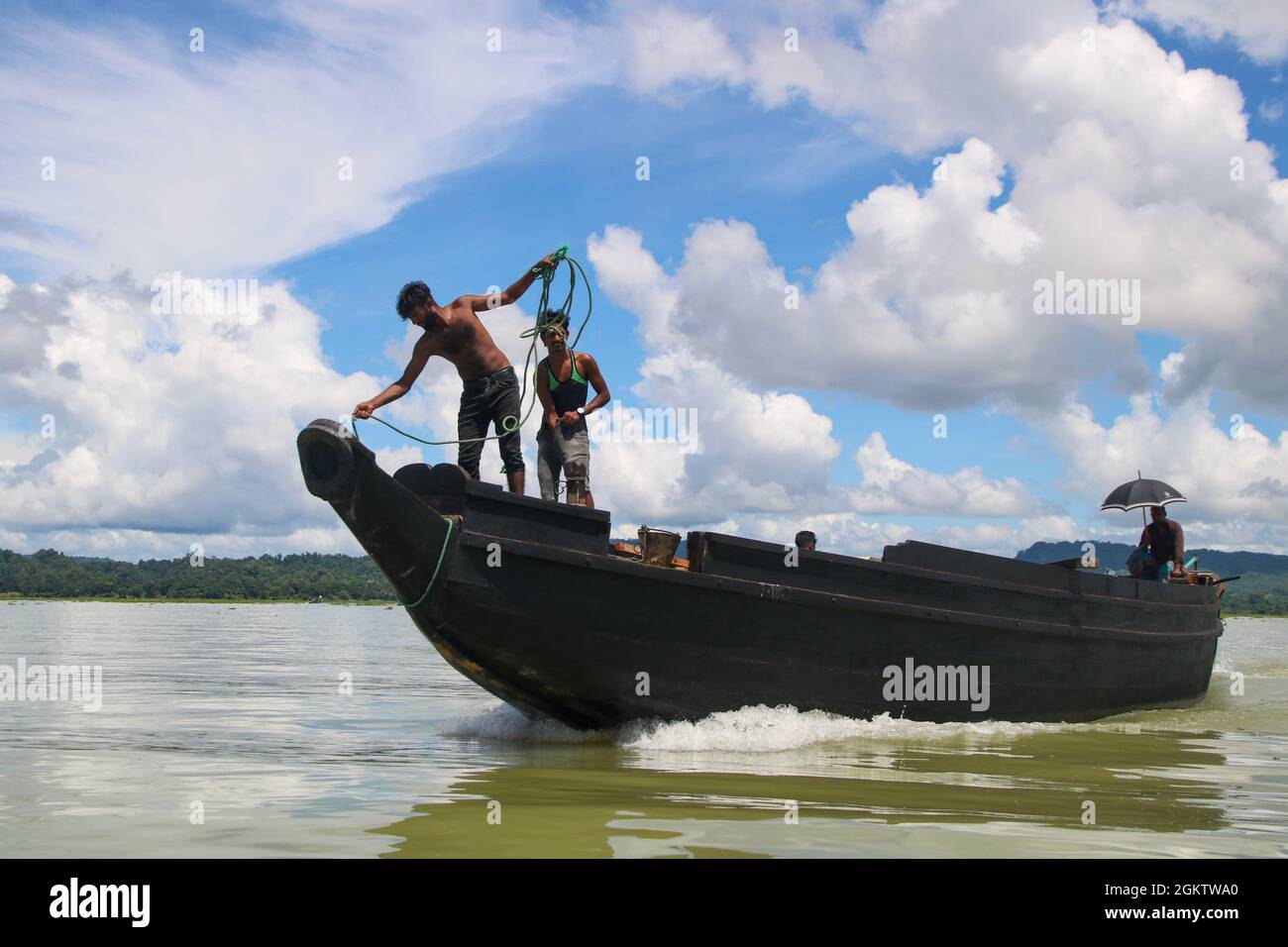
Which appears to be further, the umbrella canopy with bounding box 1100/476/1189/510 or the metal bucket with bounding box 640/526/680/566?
the umbrella canopy with bounding box 1100/476/1189/510

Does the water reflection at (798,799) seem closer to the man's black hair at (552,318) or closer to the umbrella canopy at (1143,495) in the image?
the man's black hair at (552,318)

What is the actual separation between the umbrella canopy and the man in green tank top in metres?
8.70

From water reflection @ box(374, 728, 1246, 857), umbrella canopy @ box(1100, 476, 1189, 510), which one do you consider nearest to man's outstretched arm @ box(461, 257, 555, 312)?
water reflection @ box(374, 728, 1246, 857)

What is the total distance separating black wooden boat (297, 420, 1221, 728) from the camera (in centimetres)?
805

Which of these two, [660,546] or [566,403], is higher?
[566,403]

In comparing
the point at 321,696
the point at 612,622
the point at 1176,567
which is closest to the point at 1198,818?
the point at 612,622

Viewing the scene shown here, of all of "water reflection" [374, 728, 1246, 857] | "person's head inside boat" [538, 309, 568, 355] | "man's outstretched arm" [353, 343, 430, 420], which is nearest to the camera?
"water reflection" [374, 728, 1246, 857]

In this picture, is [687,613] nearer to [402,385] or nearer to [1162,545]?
[402,385]

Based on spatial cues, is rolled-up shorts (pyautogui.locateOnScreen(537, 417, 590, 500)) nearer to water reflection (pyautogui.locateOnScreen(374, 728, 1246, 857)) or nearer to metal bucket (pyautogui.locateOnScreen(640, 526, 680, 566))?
metal bucket (pyautogui.locateOnScreen(640, 526, 680, 566))

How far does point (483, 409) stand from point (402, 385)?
68 centimetres

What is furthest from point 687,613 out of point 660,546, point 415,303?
point 415,303

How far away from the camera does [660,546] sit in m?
8.85
